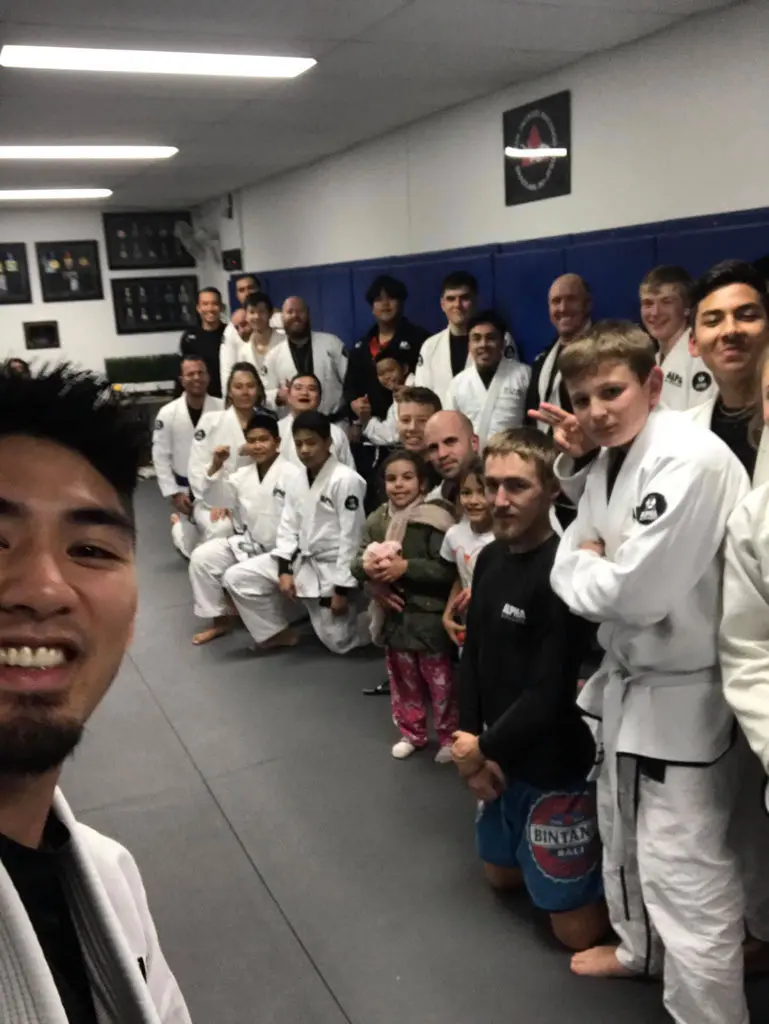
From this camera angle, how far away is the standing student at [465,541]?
10.4 ft

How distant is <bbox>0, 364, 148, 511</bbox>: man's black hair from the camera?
1.01 meters

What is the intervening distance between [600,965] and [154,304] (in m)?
10.3

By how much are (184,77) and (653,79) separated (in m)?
2.24

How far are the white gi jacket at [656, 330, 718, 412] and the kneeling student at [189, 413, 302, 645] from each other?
2256 mm

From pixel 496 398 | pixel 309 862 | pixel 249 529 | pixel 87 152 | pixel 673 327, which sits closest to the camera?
pixel 309 862

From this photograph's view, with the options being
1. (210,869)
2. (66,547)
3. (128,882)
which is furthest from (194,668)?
(66,547)

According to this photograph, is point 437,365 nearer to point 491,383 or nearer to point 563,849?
point 491,383

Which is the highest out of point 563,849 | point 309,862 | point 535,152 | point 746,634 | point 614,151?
point 535,152

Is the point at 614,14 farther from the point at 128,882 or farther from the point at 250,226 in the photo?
the point at 250,226

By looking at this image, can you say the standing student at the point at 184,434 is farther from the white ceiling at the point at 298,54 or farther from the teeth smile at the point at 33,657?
the teeth smile at the point at 33,657

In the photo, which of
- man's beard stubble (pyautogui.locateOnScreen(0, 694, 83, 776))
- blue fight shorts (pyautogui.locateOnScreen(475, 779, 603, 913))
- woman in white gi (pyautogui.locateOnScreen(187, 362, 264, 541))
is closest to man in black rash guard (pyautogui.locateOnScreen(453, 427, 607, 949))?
blue fight shorts (pyautogui.locateOnScreen(475, 779, 603, 913))

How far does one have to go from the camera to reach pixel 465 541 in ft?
10.7

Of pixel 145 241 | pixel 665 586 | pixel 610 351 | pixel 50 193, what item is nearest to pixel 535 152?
pixel 610 351

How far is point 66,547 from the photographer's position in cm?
96
